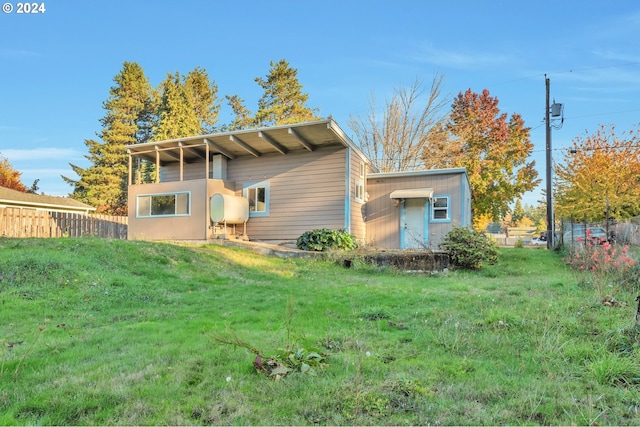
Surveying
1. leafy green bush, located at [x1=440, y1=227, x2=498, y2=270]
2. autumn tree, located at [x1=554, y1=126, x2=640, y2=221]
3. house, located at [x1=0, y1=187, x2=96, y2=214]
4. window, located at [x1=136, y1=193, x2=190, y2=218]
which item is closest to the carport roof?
window, located at [x1=136, y1=193, x2=190, y2=218]

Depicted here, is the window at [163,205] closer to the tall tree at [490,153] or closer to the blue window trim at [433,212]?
the blue window trim at [433,212]

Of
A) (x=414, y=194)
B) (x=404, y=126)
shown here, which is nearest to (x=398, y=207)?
(x=414, y=194)

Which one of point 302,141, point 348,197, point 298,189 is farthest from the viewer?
point 298,189

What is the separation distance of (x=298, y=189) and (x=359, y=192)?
2431 millimetres

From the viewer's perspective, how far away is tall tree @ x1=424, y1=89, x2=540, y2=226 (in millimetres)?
25625

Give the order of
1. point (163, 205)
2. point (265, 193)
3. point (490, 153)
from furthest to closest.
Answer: point (490, 153)
point (265, 193)
point (163, 205)

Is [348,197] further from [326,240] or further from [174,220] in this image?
[174,220]

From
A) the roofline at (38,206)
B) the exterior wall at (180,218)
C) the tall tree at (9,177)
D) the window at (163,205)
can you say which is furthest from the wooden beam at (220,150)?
the tall tree at (9,177)

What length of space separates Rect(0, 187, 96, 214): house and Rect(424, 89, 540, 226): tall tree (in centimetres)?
2626

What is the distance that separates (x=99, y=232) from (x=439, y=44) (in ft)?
58.4

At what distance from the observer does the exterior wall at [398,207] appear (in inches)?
529

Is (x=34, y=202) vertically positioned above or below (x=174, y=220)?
above

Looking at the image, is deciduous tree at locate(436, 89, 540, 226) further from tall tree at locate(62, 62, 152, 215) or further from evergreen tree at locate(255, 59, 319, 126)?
tall tree at locate(62, 62, 152, 215)

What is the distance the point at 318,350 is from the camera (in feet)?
10.4
